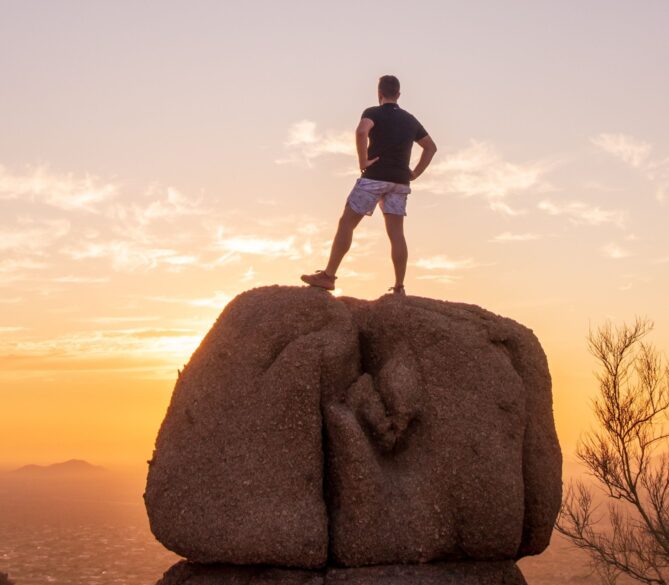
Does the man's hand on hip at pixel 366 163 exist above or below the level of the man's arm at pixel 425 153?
below

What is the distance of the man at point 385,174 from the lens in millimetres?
12336

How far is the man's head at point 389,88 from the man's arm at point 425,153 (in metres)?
0.87

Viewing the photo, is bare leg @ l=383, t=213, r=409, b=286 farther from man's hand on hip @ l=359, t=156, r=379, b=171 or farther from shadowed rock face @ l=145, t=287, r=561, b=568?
shadowed rock face @ l=145, t=287, r=561, b=568

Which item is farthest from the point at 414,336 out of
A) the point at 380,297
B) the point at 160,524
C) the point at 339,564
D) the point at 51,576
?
the point at 51,576

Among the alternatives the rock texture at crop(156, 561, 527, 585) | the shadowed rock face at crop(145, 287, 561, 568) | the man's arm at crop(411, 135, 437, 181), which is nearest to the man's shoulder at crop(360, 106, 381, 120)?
the man's arm at crop(411, 135, 437, 181)

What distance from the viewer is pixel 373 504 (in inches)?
395

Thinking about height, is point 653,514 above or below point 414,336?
below

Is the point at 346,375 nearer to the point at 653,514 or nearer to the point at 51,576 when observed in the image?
the point at 653,514

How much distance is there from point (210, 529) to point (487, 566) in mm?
3749

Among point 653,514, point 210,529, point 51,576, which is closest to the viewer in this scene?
point 210,529

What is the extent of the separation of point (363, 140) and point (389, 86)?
104 centimetres

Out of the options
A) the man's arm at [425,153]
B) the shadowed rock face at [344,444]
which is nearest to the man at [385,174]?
the man's arm at [425,153]

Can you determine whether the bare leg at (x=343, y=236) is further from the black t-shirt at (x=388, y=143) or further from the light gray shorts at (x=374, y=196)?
the black t-shirt at (x=388, y=143)

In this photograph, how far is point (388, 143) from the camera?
12453mm
